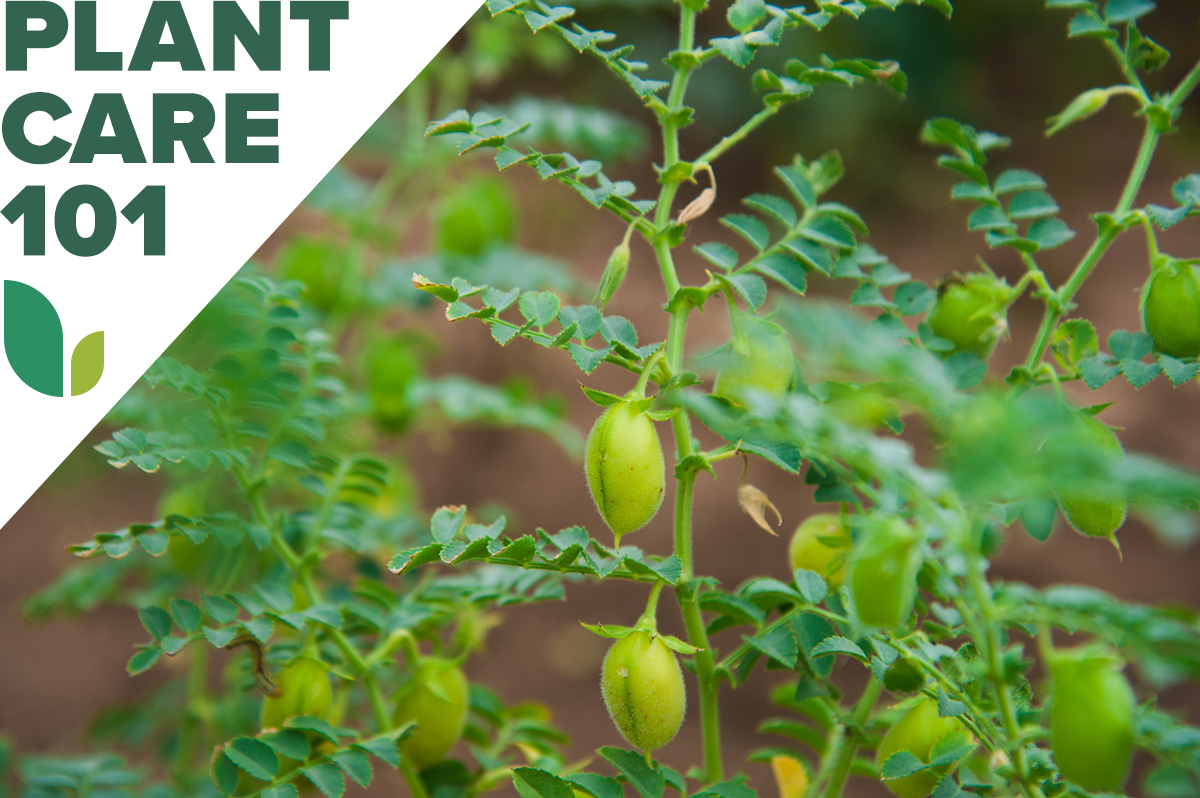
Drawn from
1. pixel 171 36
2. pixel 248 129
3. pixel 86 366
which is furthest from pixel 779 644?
pixel 171 36

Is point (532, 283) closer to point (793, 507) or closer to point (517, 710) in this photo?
point (517, 710)

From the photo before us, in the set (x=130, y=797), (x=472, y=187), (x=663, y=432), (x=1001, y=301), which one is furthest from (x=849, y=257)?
(x=663, y=432)

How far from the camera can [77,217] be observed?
3.36ft

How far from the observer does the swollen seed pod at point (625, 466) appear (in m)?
0.42

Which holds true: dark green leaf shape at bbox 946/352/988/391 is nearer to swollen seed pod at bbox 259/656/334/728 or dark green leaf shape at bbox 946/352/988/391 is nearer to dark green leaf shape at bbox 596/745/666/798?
dark green leaf shape at bbox 596/745/666/798

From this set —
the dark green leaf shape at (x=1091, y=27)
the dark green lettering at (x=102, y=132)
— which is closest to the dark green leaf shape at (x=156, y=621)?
the dark green leaf shape at (x=1091, y=27)

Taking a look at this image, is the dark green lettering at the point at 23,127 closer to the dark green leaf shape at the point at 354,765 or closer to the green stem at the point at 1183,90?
the dark green leaf shape at the point at 354,765

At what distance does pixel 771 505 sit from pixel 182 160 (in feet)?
3.00

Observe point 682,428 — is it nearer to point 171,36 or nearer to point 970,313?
point 970,313

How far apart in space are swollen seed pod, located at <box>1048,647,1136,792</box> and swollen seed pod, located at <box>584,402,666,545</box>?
7.2 inches

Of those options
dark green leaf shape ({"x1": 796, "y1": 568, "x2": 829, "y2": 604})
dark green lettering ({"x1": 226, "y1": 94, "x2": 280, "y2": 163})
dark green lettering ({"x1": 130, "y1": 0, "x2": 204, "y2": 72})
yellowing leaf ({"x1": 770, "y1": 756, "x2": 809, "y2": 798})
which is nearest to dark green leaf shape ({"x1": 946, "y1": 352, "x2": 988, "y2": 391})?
dark green leaf shape ({"x1": 796, "y1": 568, "x2": 829, "y2": 604})

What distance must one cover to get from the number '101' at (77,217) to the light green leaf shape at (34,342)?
0.49 feet

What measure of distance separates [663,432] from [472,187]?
1.81 feet

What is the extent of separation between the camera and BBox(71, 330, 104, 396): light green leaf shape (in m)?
0.69
